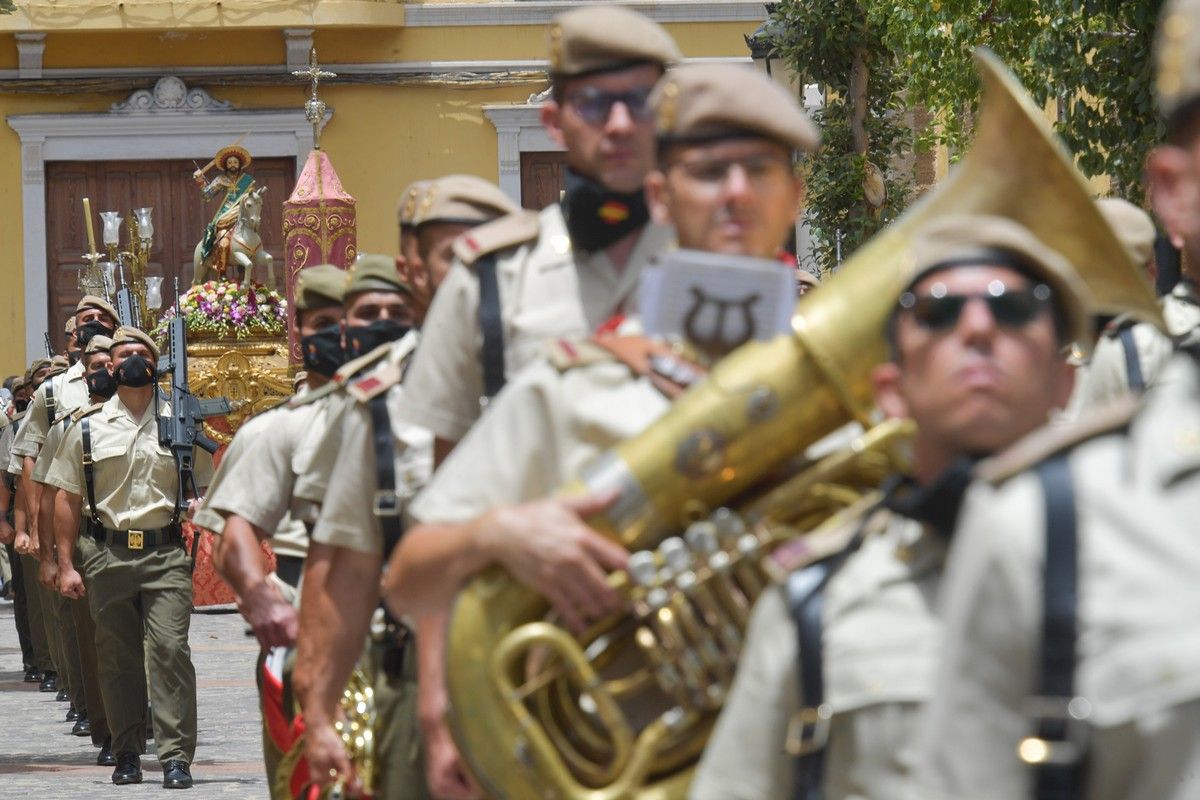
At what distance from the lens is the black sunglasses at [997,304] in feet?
9.15

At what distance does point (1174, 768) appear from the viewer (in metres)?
2.38

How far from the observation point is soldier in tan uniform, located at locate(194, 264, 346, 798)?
7832 millimetres

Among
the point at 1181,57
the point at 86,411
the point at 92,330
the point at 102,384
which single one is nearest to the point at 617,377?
the point at 1181,57

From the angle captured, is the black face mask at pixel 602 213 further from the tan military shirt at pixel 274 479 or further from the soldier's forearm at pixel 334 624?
the tan military shirt at pixel 274 479

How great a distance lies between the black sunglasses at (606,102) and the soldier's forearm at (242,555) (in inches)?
147

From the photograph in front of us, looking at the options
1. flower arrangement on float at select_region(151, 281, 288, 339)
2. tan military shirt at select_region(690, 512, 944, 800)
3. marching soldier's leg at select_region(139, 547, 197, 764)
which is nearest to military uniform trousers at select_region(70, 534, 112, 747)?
marching soldier's leg at select_region(139, 547, 197, 764)

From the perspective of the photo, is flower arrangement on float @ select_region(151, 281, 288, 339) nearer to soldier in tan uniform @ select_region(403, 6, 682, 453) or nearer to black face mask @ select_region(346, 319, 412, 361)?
black face mask @ select_region(346, 319, 412, 361)

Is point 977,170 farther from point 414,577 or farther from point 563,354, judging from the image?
point 414,577

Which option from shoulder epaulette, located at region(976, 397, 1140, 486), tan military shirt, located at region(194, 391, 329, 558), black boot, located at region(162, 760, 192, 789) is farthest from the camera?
black boot, located at region(162, 760, 192, 789)

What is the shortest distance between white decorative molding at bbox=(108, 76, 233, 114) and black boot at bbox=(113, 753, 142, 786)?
27113mm

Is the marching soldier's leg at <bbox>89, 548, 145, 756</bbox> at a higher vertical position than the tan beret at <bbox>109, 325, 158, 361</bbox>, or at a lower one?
lower

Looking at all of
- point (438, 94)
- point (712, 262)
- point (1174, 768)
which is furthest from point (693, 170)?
point (438, 94)

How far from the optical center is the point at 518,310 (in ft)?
14.8

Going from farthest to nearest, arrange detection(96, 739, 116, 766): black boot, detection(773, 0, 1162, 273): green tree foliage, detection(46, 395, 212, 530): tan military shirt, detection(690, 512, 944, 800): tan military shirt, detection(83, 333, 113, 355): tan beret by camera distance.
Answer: detection(83, 333, 113, 355): tan beret < detection(96, 739, 116, 766): black boot < detection(46, 395, 212, 530): tan military shirt < detection(773, 0, 1162, 273): green tree foliage < detection(690, 512, 944, 800): tan military shirt
